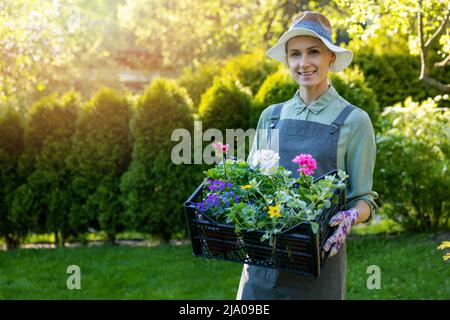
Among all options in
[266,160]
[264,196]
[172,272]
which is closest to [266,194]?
[264,196]

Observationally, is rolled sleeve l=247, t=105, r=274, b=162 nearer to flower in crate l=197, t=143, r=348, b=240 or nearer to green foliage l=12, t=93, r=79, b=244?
flower in crate l=197, t=143, r=348, b=240

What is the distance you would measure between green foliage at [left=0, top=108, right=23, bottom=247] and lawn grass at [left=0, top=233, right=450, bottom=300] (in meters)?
0.60

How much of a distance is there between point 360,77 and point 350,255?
2.19 m

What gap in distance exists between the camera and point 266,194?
2.26 meters

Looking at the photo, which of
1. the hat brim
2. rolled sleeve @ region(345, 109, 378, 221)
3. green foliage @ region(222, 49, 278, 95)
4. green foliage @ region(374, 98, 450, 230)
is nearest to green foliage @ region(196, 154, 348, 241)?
rolled sleeve @ region(345, 109, 378, 221)

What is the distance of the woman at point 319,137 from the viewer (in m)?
2.41

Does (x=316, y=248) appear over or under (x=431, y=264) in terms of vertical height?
over

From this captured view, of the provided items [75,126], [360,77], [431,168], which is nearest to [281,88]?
[360,77]

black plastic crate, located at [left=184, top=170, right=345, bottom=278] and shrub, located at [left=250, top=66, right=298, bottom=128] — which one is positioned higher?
shrub, located at [left=250, top=66, right=298, bottom=128]

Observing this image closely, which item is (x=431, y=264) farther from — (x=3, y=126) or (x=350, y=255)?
(x=3, y=126)

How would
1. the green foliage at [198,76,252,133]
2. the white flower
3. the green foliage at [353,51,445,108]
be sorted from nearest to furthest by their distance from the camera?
1. the white flower
2. the green foliage at [198,76,252,133]
3. the green foliage at [353,51,445,108]

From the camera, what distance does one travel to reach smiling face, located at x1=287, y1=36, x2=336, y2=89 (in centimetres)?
250

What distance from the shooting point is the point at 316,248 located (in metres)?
2.03
